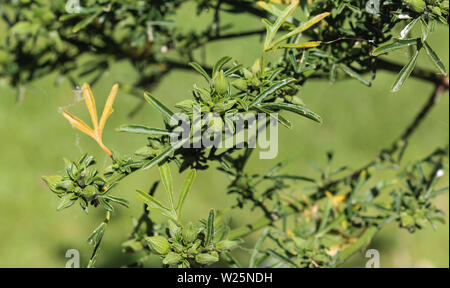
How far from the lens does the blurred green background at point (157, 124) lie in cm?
250

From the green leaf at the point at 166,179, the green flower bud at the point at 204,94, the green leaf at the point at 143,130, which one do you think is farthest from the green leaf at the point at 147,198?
the green flower bud at the point at 204,94

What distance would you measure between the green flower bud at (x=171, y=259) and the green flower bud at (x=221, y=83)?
0.35 meters

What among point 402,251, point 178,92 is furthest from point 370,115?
point 178,92

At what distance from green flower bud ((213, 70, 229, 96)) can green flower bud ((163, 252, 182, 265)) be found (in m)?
0.35

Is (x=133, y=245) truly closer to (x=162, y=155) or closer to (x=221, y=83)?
(x=162, y=155)

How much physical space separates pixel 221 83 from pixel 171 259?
37 centimetres

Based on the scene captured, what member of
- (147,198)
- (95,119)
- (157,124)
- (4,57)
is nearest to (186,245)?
(147,198)

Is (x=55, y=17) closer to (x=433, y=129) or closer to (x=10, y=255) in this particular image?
(x=10, y=255)

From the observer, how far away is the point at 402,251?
2418 millimetres

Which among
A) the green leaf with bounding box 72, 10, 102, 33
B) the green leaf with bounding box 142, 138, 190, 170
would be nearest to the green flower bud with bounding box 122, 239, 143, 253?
the green leaf with bounding box 142, 138, 190, 170

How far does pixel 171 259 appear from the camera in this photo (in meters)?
0.93

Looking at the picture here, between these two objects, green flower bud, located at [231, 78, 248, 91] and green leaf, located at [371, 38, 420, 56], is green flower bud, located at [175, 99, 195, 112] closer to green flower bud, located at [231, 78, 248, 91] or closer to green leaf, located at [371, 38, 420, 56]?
green flower bud, located at [231, 78, 248, 91]
